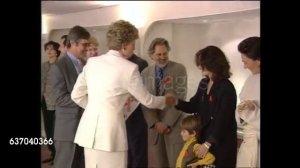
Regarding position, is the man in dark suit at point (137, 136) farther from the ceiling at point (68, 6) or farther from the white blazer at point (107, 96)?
the ceiling at point (68, 6)

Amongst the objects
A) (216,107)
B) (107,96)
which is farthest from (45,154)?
(216,107)

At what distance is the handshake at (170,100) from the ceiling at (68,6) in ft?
1.32

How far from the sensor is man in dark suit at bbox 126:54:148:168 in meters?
1.46

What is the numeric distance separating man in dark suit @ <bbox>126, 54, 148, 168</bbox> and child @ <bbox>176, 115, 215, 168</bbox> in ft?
0.46

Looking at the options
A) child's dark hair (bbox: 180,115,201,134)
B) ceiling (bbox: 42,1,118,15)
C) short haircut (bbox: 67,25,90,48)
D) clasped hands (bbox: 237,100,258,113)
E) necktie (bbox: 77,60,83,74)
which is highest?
ceiling (bbox: 42,1,118,15)

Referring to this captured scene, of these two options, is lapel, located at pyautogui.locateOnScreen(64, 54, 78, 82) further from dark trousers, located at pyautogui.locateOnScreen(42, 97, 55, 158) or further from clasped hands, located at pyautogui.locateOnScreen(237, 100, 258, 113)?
clasped hands, located at pyautogui.locateOnScreen(237, 100, 258, 113)

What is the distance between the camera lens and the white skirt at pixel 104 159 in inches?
56.1

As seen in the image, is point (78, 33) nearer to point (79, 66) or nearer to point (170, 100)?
point (79, 66)

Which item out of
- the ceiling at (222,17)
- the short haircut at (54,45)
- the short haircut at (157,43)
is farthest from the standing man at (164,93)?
the short haircut at (54,45)

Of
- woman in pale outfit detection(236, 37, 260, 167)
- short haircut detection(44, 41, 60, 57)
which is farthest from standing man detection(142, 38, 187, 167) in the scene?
short haircut detection(44, 41, 60, 57)
